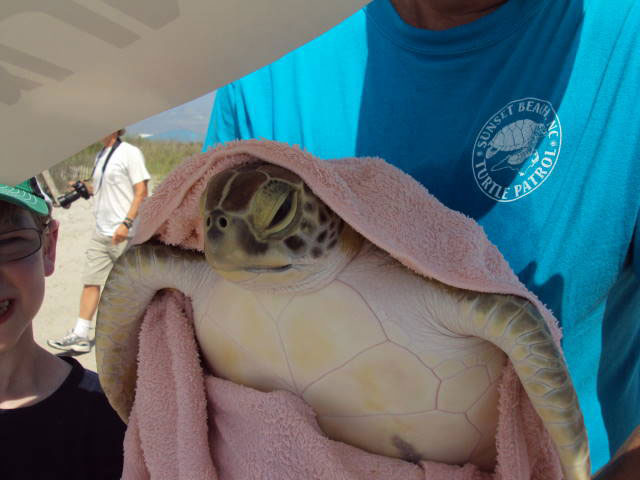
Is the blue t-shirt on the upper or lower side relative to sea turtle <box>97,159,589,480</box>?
upper

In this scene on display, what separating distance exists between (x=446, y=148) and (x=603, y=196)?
0.64ft

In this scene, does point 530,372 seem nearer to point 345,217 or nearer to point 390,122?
point 345,217

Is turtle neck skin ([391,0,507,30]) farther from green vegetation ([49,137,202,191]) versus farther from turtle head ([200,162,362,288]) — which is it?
green vegetation ([49,137,202,191])

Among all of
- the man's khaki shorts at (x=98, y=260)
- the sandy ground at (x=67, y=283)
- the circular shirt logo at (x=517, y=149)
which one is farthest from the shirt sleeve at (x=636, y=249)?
the man's khaki shorts at (x=98, y=260)

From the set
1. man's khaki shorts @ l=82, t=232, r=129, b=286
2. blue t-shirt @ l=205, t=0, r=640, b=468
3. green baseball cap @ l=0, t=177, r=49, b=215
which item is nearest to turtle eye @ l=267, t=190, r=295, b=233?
Answer: blue t-shirt @ l=205, t=0, r=640, b=468

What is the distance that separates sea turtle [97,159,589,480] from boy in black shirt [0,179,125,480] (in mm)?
413

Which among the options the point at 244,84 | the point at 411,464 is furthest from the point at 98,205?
the point at 411,464

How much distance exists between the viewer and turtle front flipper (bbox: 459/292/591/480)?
0.50m

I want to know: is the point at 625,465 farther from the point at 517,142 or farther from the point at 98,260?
the point at 98,260

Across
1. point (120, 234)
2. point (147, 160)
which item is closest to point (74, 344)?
point (120, 234)

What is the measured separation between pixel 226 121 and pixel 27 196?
380 millimetres

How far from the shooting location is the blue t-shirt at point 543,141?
62 centimetres

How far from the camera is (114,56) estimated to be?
17.7 inches

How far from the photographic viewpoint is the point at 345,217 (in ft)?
1.68
